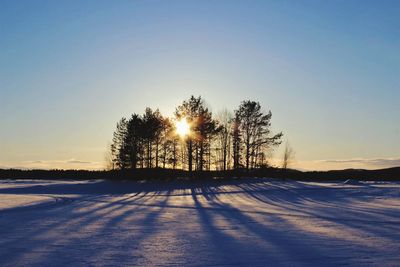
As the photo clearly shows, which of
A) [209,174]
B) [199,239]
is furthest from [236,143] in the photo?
[199,239]

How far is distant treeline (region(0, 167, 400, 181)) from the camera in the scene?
5325cm

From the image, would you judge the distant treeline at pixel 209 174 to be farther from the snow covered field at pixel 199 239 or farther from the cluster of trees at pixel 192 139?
the snow covered field at pixel 199 239

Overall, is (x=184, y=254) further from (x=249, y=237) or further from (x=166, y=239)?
(x=249, y=237)

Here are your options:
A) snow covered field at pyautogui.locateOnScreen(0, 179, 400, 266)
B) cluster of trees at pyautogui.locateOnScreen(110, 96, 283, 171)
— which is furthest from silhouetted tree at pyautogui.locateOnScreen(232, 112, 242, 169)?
snow covered field at pyautogui.locateOnScreen(0, 179, 400, 266)

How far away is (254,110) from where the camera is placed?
61.7 metres

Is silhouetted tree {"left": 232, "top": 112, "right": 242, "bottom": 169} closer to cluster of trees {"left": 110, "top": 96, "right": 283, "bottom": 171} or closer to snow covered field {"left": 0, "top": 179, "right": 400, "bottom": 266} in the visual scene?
cluster of trees {"left": 110, "top": 96, "right": 283, "bottom": 171}

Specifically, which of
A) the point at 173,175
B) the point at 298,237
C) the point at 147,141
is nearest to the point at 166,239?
the point at 298,237

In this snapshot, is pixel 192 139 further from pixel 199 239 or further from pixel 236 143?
pixel 199 239

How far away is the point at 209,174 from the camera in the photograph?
196 ft

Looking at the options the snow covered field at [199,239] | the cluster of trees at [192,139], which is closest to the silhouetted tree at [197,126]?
the cluster of trees at [192,139]

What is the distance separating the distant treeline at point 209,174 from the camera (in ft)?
175

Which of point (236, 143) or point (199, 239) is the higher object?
point (236, 143)

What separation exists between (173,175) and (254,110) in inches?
547

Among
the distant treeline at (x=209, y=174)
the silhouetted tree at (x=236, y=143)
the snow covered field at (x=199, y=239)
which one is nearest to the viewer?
the snow covered field at (x=199, y=239)
